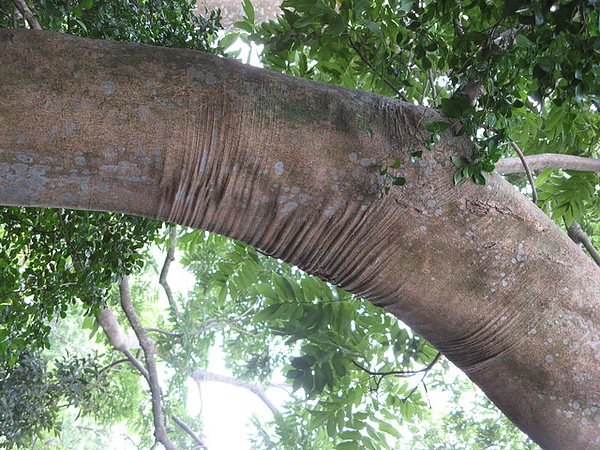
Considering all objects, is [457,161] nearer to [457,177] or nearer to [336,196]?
[457,177]

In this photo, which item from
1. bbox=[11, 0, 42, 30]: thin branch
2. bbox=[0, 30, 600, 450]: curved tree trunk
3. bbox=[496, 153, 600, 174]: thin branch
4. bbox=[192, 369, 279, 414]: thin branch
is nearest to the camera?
bbox=[0, 30, 600, 450]: curved tree trunk

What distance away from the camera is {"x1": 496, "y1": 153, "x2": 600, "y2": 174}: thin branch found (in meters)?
1.65

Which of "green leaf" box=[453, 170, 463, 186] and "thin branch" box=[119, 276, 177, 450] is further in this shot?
"thin branch" box=[119, 276, 177, 450]

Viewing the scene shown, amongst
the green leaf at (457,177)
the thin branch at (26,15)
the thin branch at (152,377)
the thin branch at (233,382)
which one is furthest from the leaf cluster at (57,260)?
the thin branch at (233,382)

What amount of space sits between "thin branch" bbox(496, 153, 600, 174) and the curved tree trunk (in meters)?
0.29

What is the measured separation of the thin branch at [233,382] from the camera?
23.5ft

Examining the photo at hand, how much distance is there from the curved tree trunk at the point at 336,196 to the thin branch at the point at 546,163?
29 cm

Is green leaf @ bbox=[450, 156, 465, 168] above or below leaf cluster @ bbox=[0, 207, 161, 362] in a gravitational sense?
above

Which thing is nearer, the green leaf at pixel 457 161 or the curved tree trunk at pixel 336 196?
the curved tree trunk at pixel 336 196

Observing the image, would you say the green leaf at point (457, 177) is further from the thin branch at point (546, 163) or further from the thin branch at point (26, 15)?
the thin branch at point (26, 15)

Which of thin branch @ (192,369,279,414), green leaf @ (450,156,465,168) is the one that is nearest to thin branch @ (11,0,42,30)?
green leaf @ (450,156,465,168)

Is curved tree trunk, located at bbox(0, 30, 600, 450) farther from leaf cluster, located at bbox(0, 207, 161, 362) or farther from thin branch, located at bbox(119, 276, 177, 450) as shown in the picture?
thin branch, located at bbox(119, 276, 177, 450)

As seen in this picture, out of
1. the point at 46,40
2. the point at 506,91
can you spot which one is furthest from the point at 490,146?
the point at 46,40

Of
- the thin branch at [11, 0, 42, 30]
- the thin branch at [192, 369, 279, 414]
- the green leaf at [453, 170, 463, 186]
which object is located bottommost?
the green leaf at [453, 170, 463, 186]
